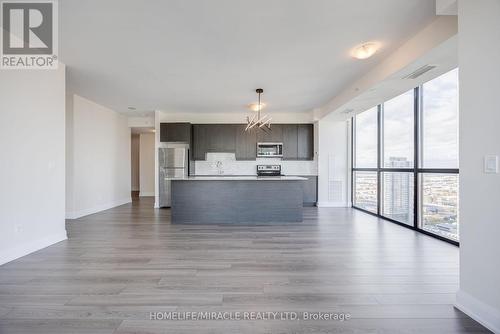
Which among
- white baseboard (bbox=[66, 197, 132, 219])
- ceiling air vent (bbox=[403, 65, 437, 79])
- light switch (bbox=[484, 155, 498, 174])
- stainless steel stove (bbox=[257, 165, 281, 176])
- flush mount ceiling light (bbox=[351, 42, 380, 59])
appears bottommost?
white baseboard (bbox=[66, 197, 132, 219])

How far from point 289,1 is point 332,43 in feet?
3.28

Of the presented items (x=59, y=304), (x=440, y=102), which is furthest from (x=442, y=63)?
(x=59, y=304)

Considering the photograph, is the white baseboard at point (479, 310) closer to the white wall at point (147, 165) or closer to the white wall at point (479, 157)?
the white wall at point (479, 157)

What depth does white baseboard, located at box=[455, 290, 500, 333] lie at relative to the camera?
5.31ft

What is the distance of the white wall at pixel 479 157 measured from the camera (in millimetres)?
1613

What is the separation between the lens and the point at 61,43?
299cm

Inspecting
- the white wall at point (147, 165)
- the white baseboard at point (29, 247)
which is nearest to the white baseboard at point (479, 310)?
the white baseboard at point (29, 247)

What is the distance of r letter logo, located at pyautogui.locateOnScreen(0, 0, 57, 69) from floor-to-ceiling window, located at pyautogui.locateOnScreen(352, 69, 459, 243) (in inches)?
200

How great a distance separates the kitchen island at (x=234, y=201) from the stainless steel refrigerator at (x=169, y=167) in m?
1.93

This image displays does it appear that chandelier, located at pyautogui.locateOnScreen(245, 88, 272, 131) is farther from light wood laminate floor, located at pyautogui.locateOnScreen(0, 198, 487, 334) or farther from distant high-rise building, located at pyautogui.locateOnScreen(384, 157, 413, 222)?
distant high-rise building, located at pyautogui.locateOnScreen(384, 157, 413, 222)

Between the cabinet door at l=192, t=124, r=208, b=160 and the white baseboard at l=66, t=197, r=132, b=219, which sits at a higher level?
the cabinet door at l=192, t=124, r=208, b=160

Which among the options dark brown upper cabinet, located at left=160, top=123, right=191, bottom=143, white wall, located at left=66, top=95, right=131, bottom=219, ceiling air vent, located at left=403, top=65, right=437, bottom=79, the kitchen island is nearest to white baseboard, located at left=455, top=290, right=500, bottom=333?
ceiling air vent, located at left=403, top=65, right=437, bottom=79

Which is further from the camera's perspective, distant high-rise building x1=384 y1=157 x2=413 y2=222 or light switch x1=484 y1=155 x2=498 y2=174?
distant high-rise building x1=384 y1=157 x2=413 y2=222

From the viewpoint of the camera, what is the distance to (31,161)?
3117 millimetres
